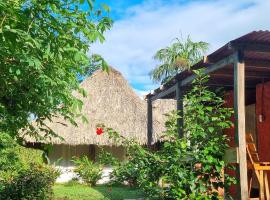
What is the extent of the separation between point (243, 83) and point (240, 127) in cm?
56

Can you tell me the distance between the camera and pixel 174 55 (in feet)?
76.6

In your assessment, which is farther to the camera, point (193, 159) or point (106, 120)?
point (106, 120)

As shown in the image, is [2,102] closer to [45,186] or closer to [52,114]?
[52,114]

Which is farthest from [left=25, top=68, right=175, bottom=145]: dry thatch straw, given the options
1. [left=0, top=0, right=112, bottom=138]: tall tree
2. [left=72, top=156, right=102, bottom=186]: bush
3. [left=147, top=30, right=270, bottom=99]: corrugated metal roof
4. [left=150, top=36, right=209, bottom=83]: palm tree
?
[left=0, top=0, right=112, bottom=138]: tall tree

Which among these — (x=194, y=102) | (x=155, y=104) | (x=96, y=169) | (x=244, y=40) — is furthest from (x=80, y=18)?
(x=155, y=104)

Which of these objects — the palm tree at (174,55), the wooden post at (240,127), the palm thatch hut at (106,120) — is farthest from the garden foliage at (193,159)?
the palm tree at (174,55)

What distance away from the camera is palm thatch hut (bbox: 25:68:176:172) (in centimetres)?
1764

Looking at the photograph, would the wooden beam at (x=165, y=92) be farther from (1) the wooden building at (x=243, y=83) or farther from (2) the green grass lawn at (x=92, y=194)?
(2) the green grass lawn at (x=92, y=194)

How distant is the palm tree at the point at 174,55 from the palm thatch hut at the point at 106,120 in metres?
3.00

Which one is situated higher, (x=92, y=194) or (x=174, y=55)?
(x=174, y=55)

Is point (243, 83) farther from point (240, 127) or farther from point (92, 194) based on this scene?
point (92, 194)

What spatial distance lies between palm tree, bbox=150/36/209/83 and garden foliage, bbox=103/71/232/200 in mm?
17620

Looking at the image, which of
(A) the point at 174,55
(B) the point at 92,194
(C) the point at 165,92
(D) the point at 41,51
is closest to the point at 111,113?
(A) the point at 174,55

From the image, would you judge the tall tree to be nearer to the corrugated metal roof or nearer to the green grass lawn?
the corrugated metal roof
